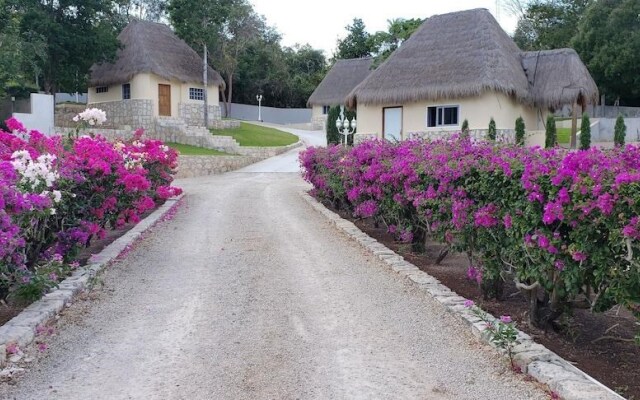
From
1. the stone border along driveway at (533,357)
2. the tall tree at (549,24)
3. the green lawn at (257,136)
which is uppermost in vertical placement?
the tall tree at (549,24)

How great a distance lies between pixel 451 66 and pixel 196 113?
14.5 meters

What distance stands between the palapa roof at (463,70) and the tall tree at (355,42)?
90.6ft

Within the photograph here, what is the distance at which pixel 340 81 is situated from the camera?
1773 inches

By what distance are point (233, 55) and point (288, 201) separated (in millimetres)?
26679

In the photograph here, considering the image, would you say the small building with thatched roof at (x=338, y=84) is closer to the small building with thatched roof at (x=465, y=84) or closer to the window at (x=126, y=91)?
the small building with thatched roof at (x=465, y=84)

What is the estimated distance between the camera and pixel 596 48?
37156 millimetres

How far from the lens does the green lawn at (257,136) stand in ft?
101

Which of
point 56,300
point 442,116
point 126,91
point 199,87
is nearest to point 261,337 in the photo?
point 56,300

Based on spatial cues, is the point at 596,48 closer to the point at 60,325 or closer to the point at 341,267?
the point at 341,267

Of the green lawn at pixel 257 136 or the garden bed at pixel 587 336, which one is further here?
the green lawn at pixel 257 136

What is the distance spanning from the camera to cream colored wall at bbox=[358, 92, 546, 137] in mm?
24672

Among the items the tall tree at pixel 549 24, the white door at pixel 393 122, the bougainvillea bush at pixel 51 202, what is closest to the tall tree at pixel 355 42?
the tall tree at pixel 549 24

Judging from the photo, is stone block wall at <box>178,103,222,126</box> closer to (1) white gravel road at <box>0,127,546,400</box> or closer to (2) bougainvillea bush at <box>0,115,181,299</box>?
(2) bougainvillea bush at <box>0,115,181,299</box>

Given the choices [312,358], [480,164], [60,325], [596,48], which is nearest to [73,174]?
[60,325]
